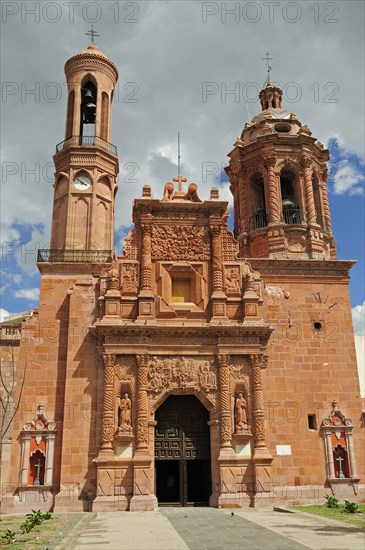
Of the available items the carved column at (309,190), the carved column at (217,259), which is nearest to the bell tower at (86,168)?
the carved column at (217,259)

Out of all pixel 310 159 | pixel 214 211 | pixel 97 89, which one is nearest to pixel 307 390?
pixel 214 211

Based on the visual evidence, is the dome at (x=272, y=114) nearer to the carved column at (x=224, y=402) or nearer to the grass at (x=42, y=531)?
the carved column at (x=224, y=402)

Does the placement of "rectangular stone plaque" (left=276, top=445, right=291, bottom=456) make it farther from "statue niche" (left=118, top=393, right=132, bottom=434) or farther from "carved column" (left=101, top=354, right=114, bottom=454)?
"carved column" (left=101, top=354, right=114, bottom=454)

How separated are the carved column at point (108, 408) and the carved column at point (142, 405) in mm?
1010

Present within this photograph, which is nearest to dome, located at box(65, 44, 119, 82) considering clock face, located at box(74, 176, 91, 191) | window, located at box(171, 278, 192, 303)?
clock face, located at box(74, 176, 91, 191)

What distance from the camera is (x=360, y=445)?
21734mm

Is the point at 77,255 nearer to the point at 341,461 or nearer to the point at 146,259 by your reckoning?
the point at 146,259

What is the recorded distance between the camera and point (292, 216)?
26547 millimetres

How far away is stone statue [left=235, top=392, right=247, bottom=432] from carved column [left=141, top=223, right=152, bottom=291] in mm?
5827

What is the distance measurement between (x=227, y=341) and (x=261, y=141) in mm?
11380

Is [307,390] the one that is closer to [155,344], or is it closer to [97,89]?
[155,344]

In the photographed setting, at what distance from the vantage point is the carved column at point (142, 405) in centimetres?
2031

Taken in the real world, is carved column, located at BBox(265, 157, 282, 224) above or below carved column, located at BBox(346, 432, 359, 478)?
above

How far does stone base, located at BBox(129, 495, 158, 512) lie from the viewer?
19234 mm
